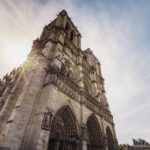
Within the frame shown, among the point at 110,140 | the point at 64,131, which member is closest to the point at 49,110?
the point at 64,131

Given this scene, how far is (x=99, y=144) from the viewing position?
41.4 ft

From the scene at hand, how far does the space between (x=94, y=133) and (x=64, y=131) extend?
4.80 meters

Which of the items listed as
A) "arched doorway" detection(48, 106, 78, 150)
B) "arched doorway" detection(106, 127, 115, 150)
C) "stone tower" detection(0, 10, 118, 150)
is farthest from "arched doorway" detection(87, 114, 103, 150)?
"arched doorway" detection(48, 106, 78, 150)

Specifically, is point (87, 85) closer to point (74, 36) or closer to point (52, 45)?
point (52, 45)

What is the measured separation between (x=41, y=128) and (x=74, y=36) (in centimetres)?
1701

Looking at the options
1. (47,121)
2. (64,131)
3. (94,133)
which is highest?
(94,133)

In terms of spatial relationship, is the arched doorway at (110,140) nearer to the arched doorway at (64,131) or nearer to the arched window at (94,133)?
the arched window at (94,133)

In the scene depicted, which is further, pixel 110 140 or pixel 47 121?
pixel 110 140

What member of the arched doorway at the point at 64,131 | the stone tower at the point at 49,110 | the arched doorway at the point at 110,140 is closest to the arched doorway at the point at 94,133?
the stone tower at the point at 49,110

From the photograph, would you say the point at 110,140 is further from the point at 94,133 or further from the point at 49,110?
the point at 49,110

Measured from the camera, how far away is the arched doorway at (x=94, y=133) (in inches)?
497

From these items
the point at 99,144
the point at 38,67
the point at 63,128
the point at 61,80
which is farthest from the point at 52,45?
the point at 99,144

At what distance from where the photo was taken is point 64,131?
978 centimetres

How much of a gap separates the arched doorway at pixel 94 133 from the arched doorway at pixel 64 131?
3394mm
